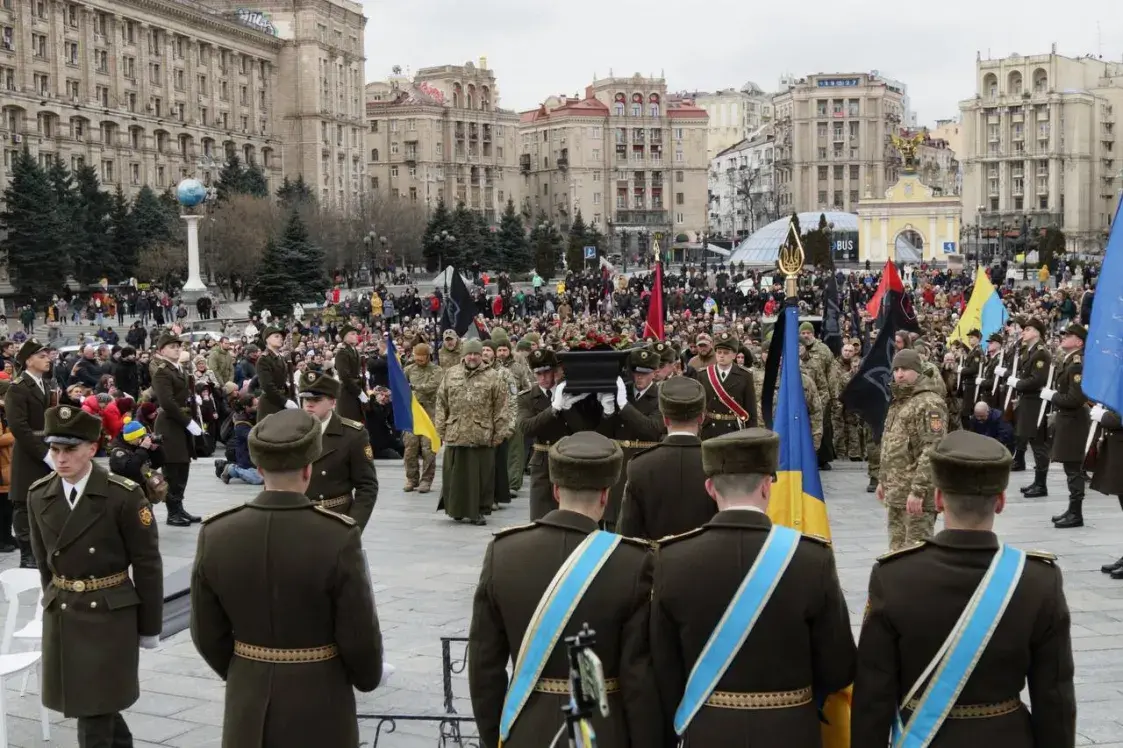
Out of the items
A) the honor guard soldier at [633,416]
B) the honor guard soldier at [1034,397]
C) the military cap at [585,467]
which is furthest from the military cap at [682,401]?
the honor guard soldier at [1034,397]

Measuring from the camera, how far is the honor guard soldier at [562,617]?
405cm

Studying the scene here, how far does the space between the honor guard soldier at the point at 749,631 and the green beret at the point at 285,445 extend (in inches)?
51.7

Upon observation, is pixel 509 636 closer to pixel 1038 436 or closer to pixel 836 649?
pixel 836 649

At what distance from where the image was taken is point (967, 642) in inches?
151

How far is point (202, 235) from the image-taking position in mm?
61219

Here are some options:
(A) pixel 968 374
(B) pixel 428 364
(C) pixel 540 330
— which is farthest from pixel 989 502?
(C) pixel 540 330

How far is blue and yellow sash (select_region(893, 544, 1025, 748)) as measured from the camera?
3.83 m

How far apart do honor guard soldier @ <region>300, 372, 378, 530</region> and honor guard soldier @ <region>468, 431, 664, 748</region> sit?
10.4ft

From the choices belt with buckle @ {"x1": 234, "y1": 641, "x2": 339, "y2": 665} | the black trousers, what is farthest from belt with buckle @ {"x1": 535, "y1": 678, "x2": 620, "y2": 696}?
the black trousers

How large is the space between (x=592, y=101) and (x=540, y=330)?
326 ft

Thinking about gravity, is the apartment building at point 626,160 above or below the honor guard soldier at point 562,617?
above

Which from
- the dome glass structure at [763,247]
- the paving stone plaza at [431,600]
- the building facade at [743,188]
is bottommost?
the paving stone plaza at [431,600]

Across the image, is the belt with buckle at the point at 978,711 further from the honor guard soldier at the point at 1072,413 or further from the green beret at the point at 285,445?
the honor guard soldier at the point at 1072,413

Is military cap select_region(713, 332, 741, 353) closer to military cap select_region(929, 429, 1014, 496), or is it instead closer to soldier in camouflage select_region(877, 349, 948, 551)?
soldier in camouflage select_region(877, 349, 948, 551)
